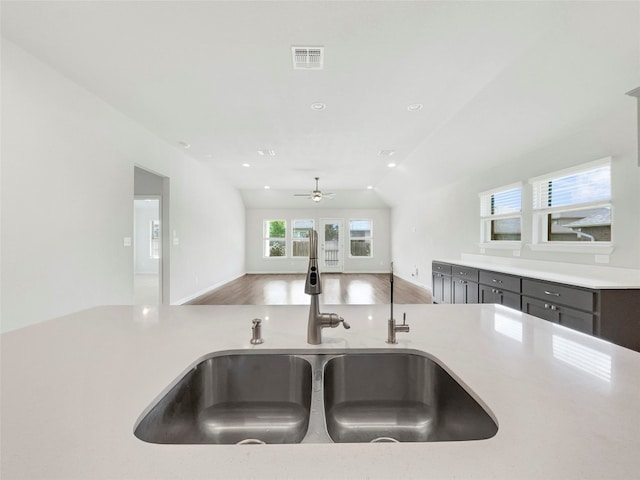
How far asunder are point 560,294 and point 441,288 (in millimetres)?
2422

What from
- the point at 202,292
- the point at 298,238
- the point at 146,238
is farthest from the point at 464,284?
the point at 146,238

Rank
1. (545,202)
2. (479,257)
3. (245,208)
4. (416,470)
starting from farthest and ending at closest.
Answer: (245,208) → (479,257) → (545,202) → (416,470)

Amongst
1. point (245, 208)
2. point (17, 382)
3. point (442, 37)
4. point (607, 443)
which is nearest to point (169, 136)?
point (442, 37)

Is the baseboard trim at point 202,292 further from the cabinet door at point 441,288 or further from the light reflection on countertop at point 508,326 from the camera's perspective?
the light reflection on countertop at point 508,326

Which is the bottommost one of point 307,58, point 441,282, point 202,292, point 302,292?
point 302,292

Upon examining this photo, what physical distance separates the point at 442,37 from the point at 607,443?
8.51 ft

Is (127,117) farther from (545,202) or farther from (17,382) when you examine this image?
(545,202)

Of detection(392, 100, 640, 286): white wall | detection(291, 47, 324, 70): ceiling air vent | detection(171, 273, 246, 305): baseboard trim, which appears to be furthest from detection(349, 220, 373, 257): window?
detection(291, 47, 324, 70): ceiling air vent

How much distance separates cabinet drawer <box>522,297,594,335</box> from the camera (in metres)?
2.36

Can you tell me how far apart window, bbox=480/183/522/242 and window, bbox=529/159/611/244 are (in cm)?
35

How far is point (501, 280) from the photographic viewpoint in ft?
11.2

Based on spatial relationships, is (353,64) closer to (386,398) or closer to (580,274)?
(386,398)

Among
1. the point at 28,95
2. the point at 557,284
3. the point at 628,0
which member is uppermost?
the point at 628,0

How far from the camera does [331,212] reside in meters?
10.4
